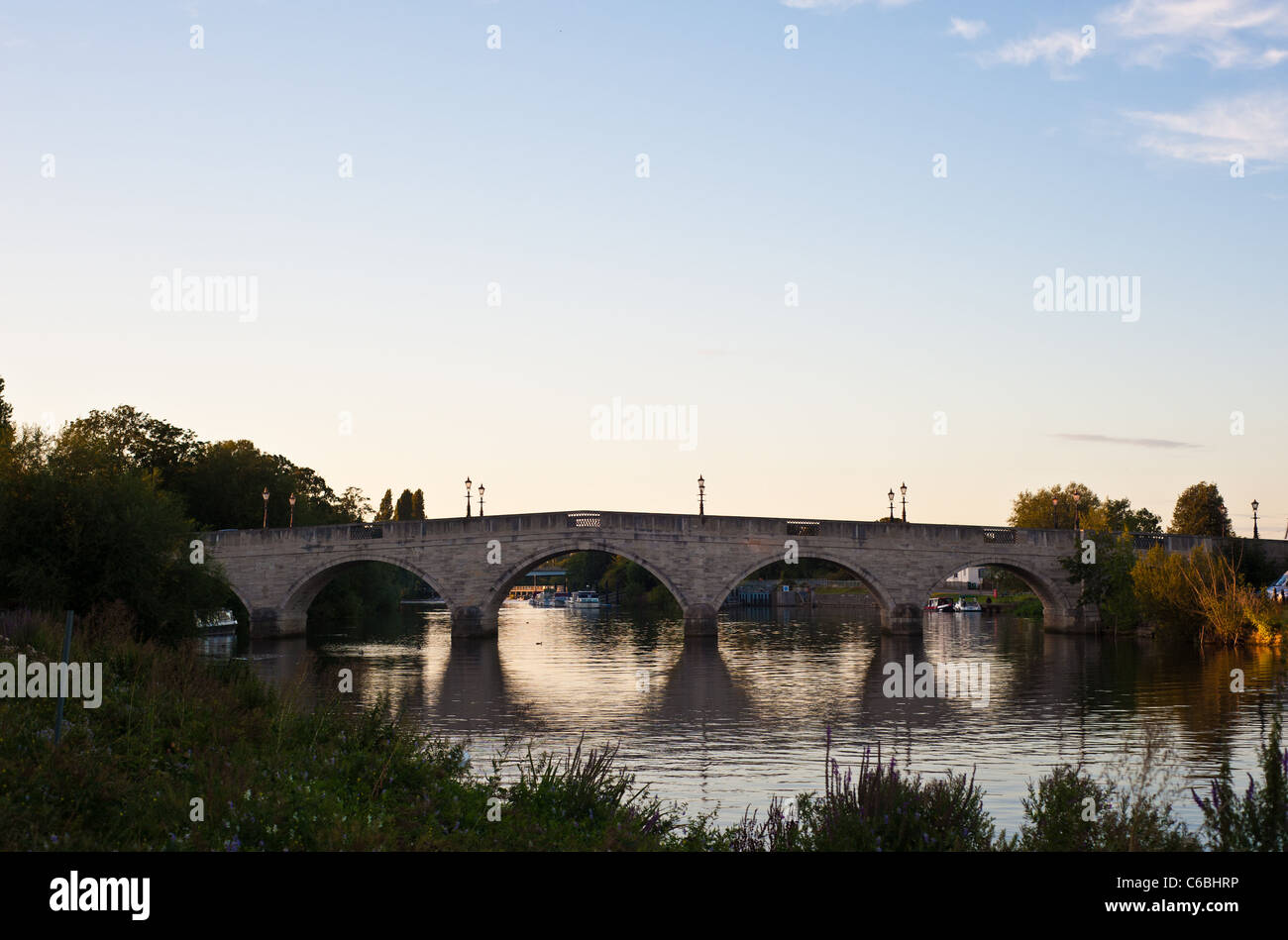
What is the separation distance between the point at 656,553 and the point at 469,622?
9.64 meters

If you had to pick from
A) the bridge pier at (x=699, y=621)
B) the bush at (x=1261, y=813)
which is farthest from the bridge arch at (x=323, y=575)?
the bush at (x=1261, y=813)

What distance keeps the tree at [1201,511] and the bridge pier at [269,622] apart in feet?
283

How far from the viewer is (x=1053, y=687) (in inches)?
1283

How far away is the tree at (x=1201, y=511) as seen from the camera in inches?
4311

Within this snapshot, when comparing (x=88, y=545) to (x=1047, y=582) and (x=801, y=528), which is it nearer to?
(x=801, y=528)

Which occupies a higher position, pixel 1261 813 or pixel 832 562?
pixel 832 562

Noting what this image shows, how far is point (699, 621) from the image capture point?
52.9 meters

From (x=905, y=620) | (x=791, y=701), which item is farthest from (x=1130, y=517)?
(x=791, y=701)

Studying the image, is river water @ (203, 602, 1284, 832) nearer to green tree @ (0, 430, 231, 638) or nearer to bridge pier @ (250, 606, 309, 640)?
bridge pier @ (250, 606, 309, 640)

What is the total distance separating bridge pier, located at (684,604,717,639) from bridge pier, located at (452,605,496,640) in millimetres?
9605

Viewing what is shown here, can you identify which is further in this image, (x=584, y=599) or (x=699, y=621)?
(x=584, y=599)

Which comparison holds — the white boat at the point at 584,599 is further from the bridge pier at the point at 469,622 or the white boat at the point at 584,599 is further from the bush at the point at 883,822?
the bush at the point at 883,822
